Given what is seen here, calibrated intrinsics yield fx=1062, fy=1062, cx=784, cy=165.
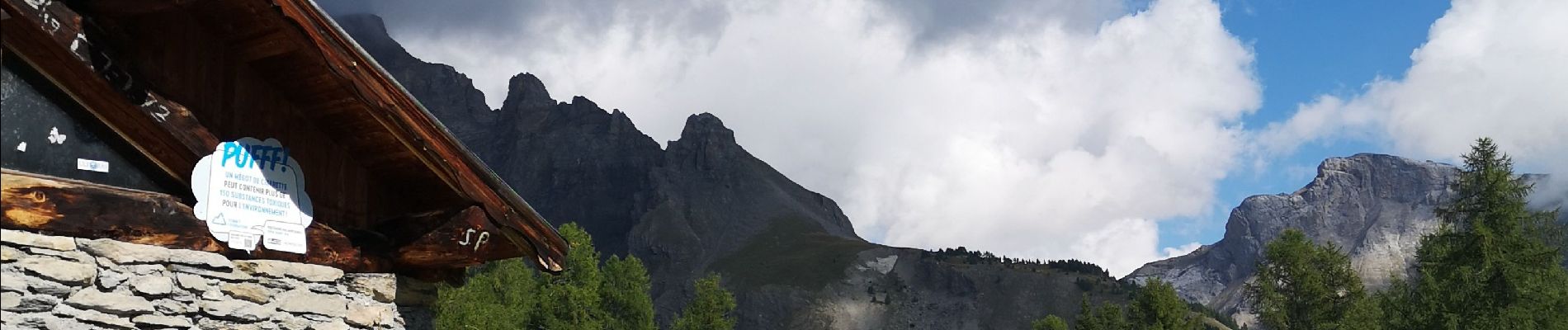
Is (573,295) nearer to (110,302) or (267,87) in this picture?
(267,87)

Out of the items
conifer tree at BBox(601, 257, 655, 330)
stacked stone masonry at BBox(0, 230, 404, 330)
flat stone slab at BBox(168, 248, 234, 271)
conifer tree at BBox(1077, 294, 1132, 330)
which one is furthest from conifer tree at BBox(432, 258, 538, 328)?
conifer tree at BBox(1077, 294, 1132, 330)

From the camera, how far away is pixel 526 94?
193 m

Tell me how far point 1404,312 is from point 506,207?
27.5m

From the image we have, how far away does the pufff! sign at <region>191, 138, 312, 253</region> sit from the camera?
23.0 feet

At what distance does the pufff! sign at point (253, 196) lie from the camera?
7.02 m

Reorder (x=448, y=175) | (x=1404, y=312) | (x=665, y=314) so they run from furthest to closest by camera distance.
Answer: (x=665, y=314) → (x=1404, y=312) → (x=448, y=175)

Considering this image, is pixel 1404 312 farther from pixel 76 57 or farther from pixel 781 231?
pixel 781 231

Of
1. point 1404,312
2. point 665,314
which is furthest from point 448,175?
point 665,314

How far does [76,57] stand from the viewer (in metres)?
6.29

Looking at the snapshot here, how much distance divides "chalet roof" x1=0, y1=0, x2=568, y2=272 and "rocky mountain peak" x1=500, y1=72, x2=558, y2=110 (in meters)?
189

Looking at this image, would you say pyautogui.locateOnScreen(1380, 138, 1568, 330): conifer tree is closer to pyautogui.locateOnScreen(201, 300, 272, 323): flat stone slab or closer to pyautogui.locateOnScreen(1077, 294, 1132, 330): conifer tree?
pyautogui.locateOnScreen(1077, 294, 1132, 330): conifer tree

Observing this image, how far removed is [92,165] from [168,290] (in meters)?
0.88

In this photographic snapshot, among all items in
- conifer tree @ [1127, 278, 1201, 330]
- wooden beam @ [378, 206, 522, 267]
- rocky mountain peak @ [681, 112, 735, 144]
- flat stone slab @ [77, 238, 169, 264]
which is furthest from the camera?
rocky mountain peak @ [681, 112, 735, 144]

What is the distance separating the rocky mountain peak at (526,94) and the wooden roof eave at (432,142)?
7414 inches
